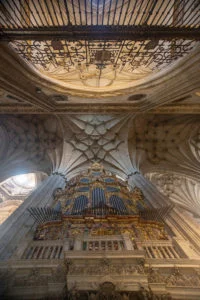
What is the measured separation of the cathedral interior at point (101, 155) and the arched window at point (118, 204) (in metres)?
0.09

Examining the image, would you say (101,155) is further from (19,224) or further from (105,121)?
(19,224)

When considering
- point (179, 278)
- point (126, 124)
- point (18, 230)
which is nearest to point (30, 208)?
point (18, 230)

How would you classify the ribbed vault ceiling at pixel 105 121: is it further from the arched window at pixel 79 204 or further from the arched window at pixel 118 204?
the arched window at pixel 79 204

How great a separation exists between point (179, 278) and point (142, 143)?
12686mm

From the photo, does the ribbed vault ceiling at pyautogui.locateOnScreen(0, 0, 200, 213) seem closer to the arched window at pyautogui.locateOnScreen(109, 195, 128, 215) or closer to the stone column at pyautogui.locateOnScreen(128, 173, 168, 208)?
the stone column at pyautogui.locateOnScreen(128, 173, 168, 208)

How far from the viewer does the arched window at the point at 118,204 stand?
739cm

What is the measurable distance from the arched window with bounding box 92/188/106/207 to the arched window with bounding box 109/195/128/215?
36cm

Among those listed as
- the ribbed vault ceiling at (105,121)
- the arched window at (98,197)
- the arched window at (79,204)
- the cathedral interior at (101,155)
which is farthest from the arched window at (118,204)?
the ribbed vault ceiling at (105,121)

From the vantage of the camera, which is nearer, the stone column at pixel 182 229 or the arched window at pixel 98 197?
the stone column at pixel 182 229

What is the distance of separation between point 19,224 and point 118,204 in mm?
3752

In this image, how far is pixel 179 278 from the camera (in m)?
4.66

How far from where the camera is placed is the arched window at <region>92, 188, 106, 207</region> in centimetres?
812

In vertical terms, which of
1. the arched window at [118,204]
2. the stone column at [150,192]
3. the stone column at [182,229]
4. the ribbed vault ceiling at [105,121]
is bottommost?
the stone column at [182,229]

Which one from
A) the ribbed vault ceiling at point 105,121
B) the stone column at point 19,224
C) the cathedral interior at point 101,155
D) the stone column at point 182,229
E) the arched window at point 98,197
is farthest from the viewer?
the ribbed vault ceiling at point 105,121
